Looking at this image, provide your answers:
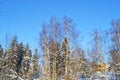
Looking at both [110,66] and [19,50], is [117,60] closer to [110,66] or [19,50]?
[110,66]

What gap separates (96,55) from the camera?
37125 millimetres

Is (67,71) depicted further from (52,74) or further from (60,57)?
(60,57)

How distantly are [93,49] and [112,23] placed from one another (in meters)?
4.36

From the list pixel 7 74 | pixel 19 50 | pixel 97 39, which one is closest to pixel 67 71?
pixel 97 39

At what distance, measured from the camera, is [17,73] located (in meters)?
52.2

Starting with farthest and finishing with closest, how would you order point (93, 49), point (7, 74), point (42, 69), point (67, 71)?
point (7, 74), point (93, 49), point (42, 69), point (67, 71)

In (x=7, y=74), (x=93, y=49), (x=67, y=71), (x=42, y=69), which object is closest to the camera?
(x=67, y=71)

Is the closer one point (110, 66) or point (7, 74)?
point (110, 66)

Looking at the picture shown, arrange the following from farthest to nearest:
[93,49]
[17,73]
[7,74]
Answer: [17,73]
[7,74]
[93,49]

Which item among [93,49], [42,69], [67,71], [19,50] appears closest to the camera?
[67,71]

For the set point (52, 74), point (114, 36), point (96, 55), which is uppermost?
point (114, 36)

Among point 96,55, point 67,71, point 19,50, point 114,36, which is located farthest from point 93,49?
point 19,50

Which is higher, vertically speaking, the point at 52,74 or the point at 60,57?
the point at 60,57

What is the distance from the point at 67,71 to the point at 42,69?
3839 millimetres
